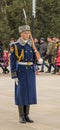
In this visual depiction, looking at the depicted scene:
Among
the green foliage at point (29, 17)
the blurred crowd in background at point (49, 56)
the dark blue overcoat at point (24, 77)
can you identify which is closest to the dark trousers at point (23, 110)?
the dark blue overcoat at point (24, 77)

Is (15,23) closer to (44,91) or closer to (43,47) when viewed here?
(43,47)

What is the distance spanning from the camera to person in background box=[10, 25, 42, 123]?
Answer: 10.1 meters

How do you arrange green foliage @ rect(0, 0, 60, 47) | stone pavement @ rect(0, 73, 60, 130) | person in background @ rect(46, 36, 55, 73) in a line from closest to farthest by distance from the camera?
stone pavement @ rect(0, 73, 60, 130) < person in background @ rect(46, 36, 55, 73) < green foliage @ rect(0, 0, 60, 47)

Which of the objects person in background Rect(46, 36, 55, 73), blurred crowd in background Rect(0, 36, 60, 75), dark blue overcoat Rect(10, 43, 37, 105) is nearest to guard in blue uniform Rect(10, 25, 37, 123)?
dark blue overcoat Rect(10, 43, 37, 105)

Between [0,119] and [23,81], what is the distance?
1.03 m

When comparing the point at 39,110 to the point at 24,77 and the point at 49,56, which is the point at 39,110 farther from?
the point at 49,56

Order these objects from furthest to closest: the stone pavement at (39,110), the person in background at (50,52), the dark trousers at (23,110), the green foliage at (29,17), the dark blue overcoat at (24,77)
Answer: the green foliage at (29,17) → the person in background at (50,52) → the dark trousers at (23,110) → the dark blue overcoat at (24,77) → the stone pavement at (39,110)

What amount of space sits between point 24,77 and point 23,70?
0.13 metres

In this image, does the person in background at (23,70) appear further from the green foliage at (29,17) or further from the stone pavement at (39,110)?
the green foliage at (29,17)

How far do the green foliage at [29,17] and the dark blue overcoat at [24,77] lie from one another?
3027 cm

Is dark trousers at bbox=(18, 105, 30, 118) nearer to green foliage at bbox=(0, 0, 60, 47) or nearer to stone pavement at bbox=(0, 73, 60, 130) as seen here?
stone pavement at bbox=(0, 73, 60, 130)

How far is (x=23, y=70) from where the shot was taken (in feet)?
33.2

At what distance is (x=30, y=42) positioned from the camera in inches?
400

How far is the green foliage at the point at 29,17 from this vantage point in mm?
41625
